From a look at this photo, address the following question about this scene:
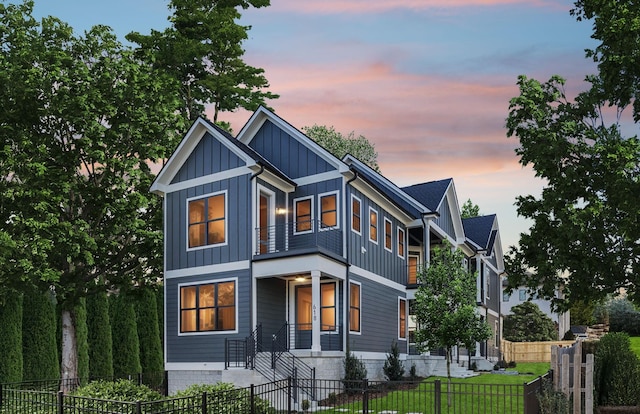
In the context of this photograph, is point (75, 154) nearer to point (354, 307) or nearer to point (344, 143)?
point (354, 307)


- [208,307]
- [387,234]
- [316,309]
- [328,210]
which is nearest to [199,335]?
[208,307]

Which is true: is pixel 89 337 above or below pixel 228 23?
below

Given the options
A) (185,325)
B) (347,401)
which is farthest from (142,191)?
(347,401)

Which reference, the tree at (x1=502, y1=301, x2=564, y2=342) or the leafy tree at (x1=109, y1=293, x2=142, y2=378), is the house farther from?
the tree at (x1=502, y1=301, x2=564, y2=342)

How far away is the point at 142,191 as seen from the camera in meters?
27.8

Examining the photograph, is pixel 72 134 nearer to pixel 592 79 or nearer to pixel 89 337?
pixel 89 337

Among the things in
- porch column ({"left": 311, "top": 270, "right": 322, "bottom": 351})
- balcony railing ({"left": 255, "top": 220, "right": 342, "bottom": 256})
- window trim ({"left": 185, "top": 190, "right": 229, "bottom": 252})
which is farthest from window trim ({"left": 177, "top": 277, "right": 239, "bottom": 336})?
porch column ({"left": 311, "top": 270, "right": 322, "bottom": 351})

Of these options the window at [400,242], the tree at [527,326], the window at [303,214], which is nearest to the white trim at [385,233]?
the window at [400,242]

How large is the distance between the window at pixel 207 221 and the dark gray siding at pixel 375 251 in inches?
176

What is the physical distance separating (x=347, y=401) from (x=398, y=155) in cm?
1717

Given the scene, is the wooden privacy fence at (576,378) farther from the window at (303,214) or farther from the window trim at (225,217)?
the window trim at (225,217)

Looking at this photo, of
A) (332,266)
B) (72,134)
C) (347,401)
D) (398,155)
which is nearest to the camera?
(347,401)

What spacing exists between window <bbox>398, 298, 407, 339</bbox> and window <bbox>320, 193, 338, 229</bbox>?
704 centimetres

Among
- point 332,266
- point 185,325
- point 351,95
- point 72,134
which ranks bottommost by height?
point 185,325
